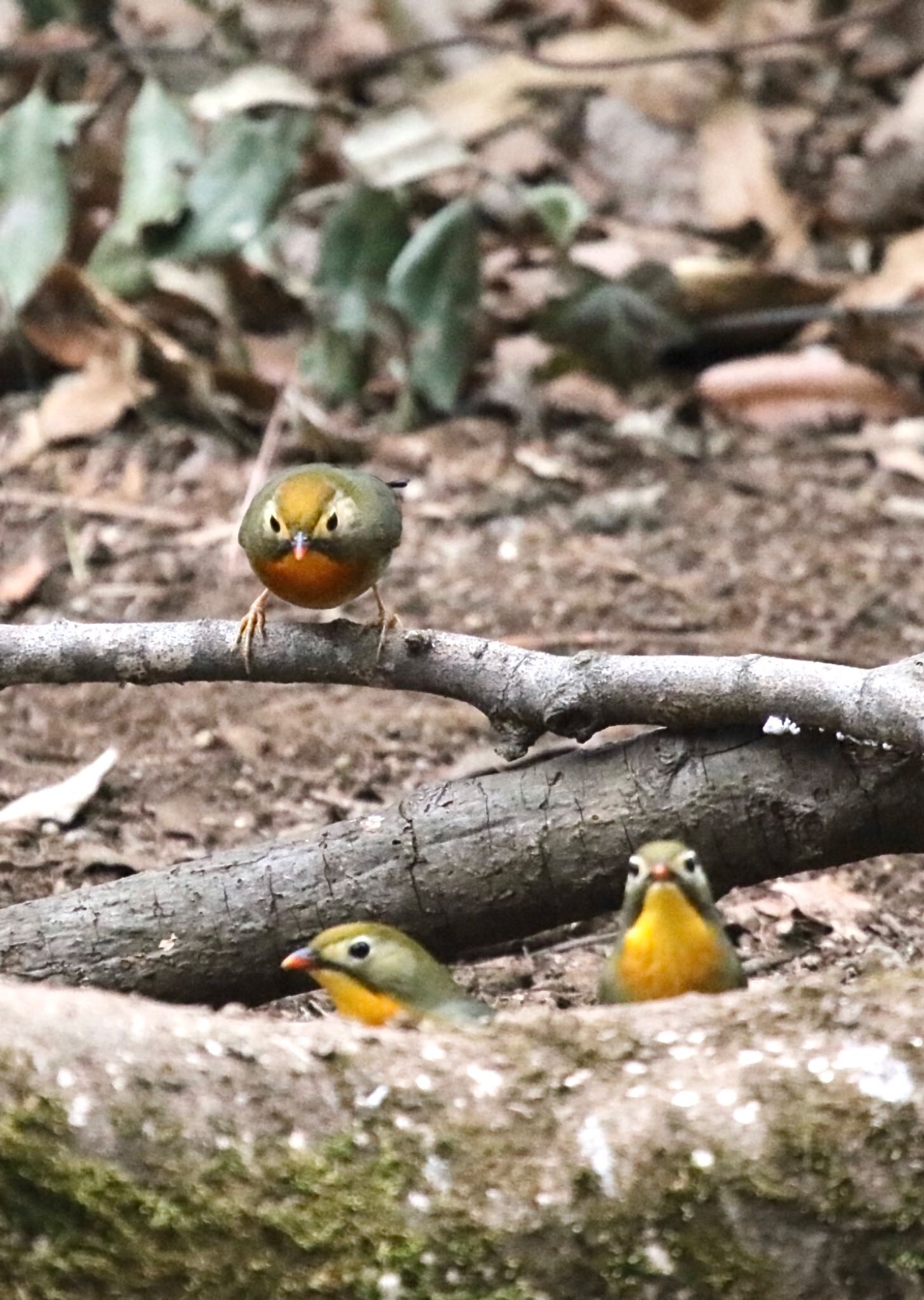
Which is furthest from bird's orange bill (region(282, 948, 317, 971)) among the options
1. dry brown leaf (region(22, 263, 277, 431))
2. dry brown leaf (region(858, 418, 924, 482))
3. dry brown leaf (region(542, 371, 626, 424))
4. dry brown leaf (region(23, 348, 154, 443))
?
dry brown leaf (region(542, 371, 626, 424))

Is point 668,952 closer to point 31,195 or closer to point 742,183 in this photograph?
point 31,195

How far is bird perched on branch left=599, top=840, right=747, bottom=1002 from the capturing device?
3107 mm

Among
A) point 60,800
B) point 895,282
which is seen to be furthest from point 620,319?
point 60,800

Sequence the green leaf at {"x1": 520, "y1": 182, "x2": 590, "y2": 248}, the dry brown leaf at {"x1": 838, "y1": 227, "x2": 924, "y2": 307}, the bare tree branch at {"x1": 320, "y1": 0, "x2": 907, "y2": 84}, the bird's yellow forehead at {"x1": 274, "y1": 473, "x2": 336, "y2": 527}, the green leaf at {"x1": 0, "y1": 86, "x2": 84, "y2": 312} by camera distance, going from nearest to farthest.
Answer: the bird's yellow forehead at {"x1": 274, "y1": 473, "x2": 336, "y2": 527} < the green leaf at {"x1": 0, "y1": 86, "x2": 84, "y2": 312} < the green leaf at {"x1": 520, "y1": 182, "x2": 590, "y2": 248} < the bare tree branch at {"x1": 320, "y1": 0, "x2": 907, "y2": 84} < the dry brown leaf at {"x1": 838, "y1": 227, "x2": 924, "y2": 307}

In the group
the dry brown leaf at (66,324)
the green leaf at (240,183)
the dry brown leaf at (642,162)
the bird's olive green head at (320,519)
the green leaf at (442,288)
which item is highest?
the bird's olive green head at (320,519)

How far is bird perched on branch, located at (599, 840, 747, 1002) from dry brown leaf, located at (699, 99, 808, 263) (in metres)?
6.14

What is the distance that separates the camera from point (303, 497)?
3641 millimetres

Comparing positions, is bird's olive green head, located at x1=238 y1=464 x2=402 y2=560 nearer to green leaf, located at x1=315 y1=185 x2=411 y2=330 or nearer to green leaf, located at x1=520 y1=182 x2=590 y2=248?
green leaf, located at x1=315 y1=185 x2=411 y2=330

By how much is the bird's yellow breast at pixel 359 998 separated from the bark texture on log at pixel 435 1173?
84cm

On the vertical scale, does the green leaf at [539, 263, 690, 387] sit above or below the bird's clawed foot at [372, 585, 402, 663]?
below

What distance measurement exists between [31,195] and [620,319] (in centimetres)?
262

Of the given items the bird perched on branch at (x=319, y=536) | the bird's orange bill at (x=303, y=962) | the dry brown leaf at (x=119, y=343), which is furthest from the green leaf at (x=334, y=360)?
the bird's orange bill at (x=303, y=962)

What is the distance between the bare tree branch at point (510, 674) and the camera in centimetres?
312

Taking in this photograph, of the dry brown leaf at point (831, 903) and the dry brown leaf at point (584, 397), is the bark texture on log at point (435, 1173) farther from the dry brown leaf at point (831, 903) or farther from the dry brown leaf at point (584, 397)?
the dry brown leaf at point (584, 397)
